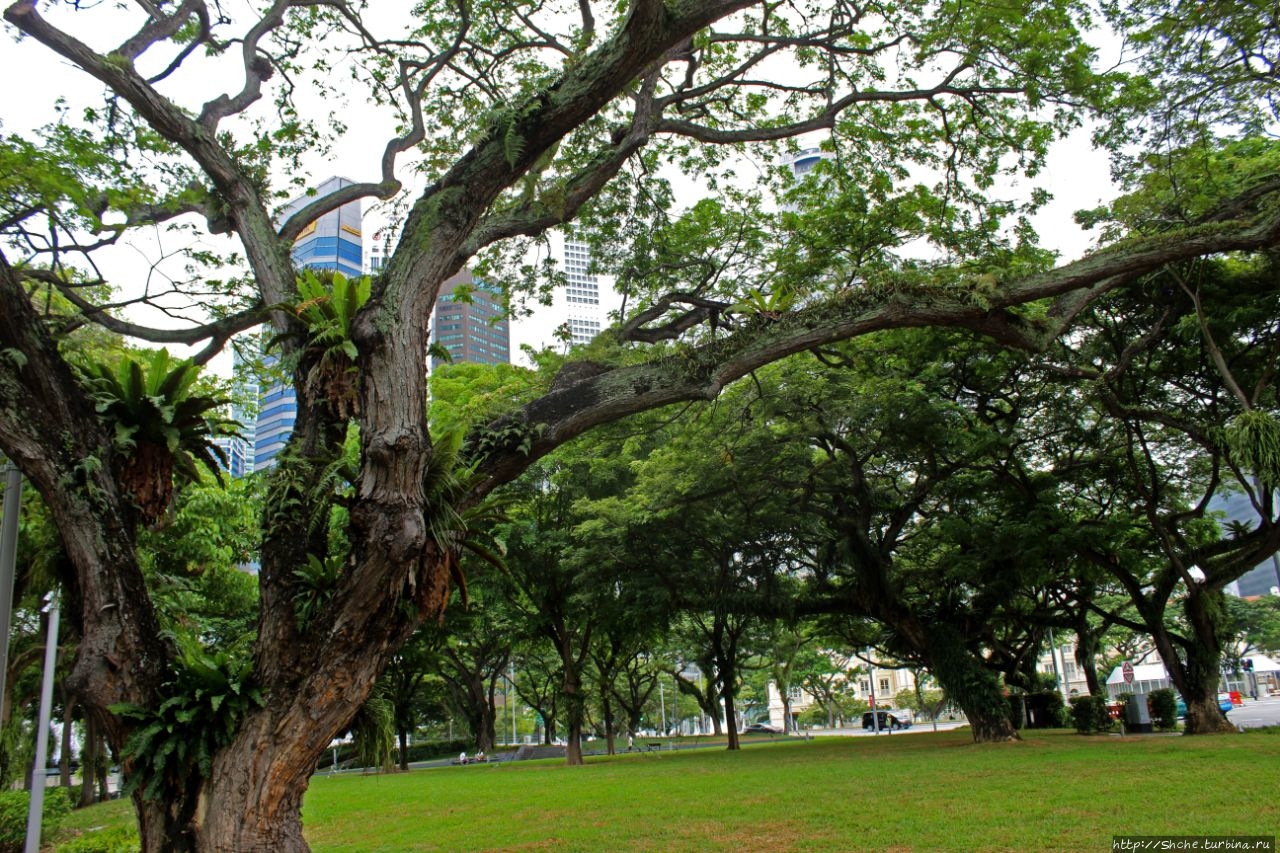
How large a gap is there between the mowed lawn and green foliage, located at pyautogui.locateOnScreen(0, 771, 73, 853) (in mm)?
3103

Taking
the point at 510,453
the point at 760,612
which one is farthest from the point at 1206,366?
the point at 510,453

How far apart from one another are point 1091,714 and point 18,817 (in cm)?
2143

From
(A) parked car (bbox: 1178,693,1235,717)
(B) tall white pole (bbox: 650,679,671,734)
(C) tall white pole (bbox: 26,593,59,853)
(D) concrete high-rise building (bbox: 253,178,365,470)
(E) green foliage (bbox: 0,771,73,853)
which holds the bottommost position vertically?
(B) tall white pole (bbox: 650,679,671,734)

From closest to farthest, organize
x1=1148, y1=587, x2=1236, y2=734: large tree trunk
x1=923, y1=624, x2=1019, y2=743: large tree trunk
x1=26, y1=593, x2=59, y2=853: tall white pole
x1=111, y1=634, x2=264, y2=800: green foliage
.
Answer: x1=111, y1=634, x2=264, y2=800: green foliage → x1=26, y1=593, x2=59, y2=853: tall white pole → x1=1148, y1=587, x2=1236, y2=734: large tree trunk → x1=923, y1=624, x2=1019, y2=743: large tree trunk

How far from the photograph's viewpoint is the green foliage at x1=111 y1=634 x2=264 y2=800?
5090 mm

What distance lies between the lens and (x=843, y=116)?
10.2 m

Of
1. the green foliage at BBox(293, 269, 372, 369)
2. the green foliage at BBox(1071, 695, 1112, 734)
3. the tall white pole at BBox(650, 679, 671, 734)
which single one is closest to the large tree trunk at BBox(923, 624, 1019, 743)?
the green foliage at BBox(1071, 695, 1112, 734)

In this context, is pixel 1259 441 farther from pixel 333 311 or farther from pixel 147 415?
pixel 147 415

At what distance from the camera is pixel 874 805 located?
919 cm

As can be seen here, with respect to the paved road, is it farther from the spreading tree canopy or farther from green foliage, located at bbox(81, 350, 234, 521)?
green foliage, located at bbox(81, 350, 234, 521)

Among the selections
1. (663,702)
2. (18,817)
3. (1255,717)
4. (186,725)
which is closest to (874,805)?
(186,725)

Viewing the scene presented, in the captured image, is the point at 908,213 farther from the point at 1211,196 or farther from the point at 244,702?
the point at 244,702

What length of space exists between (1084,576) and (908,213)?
12.1 m

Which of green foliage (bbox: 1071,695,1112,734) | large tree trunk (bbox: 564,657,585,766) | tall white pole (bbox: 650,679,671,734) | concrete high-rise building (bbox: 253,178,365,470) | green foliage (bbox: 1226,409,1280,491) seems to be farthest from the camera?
tall white pole (bbox: 650,679,671,734)
